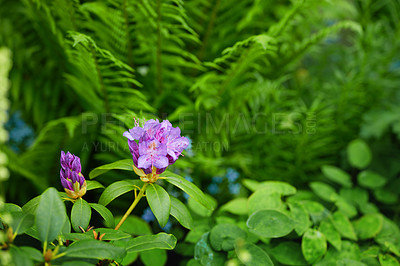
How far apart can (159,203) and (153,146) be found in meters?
0.10

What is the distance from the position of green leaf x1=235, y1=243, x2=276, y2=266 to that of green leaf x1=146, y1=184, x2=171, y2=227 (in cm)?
16

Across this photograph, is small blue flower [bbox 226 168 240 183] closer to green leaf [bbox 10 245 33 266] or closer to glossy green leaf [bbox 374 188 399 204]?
glossy green leaf [bbox 374 188 399 204]

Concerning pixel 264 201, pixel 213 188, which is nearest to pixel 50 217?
pixel 264 201

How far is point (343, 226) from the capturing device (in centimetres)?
83

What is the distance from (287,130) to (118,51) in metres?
0.73

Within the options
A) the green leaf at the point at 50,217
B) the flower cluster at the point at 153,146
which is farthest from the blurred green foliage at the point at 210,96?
the green leaf at the point at 50,217

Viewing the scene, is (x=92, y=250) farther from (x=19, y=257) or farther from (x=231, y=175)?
(x=231, y=175)

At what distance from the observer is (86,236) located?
0.54m

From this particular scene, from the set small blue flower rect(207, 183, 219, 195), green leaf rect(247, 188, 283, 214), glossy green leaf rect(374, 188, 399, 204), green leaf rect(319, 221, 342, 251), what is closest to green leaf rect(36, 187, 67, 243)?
green leaf rect(247, 188, 283, 214)

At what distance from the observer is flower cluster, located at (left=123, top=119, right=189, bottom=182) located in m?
0.55

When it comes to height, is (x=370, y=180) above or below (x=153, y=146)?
below

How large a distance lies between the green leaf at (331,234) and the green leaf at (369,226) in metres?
0.11

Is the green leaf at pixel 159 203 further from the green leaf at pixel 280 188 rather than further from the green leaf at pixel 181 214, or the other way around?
the green leaf at pixel 280 188

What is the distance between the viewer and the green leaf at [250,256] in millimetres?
619
